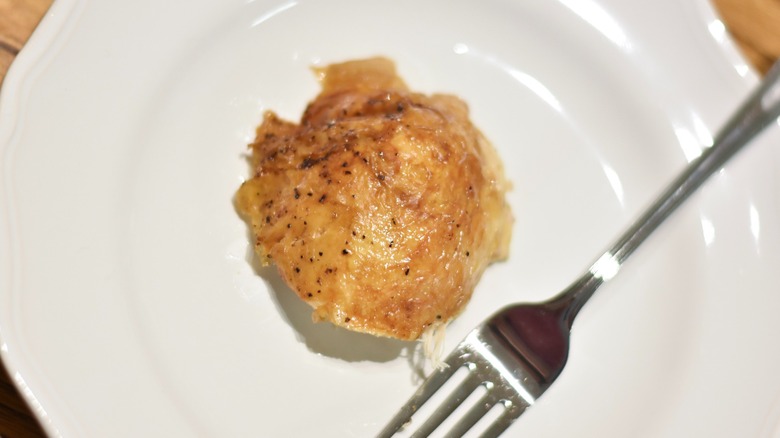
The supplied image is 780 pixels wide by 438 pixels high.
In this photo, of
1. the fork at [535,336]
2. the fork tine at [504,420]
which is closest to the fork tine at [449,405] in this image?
the fork at [535,336]

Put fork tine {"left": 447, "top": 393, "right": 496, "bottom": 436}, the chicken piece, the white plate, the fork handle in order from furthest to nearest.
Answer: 1. the fork handle
2. fork tine {"left": 447, "top": 393, "right": 496, "bottom": 436}
3. the chicken piece
4. the white plate

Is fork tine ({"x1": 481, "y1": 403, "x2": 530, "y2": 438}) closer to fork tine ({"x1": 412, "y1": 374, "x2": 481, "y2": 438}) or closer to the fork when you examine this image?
the fork

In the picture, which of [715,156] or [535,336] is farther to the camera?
[715,156]

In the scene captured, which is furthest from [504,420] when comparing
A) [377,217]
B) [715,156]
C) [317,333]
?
[715,156]

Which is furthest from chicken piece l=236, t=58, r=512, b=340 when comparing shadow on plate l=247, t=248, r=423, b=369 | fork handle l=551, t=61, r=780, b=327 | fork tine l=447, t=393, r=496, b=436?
fork handle l=551, t=61, r=780, b=327

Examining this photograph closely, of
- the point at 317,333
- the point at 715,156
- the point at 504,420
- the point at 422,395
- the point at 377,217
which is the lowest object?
the point at 504,420

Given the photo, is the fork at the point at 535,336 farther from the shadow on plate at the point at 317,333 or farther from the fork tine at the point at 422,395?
the shadow on plate at the point at 317,333

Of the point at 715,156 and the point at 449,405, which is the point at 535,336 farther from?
the point at 715,156
